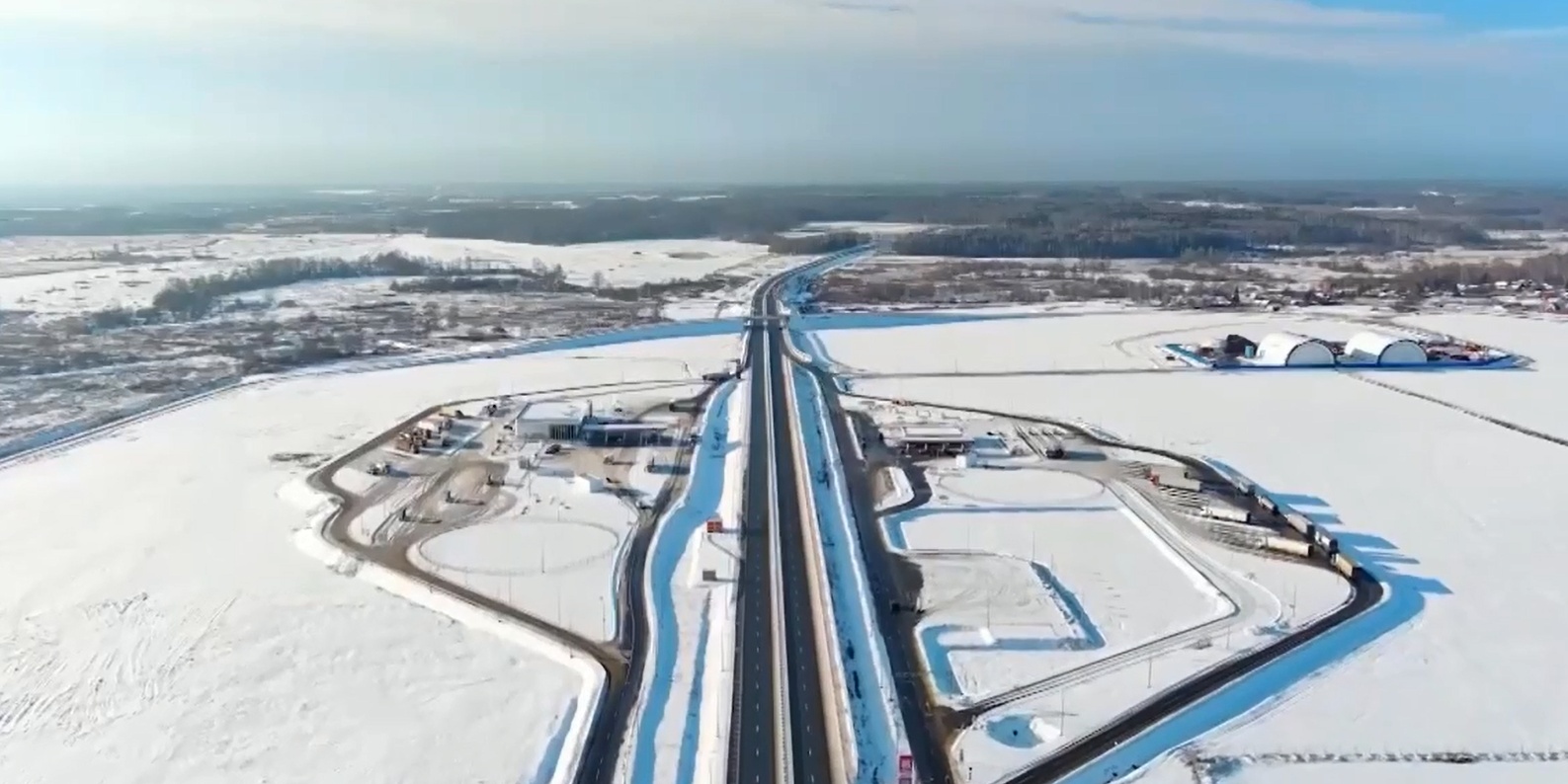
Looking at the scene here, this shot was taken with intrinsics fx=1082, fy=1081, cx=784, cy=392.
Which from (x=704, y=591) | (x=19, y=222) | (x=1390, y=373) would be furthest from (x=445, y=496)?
(x=19, y=222)

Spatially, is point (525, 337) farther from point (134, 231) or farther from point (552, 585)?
point (134, 231)

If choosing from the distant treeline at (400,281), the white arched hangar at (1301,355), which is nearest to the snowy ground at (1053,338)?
the white arched hangar at (1301,355)

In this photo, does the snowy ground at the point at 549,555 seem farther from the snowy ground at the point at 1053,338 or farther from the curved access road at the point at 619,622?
the snowy ground at the point at 1053,338

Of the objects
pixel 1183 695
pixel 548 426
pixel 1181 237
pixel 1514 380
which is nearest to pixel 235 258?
pixel 548 426

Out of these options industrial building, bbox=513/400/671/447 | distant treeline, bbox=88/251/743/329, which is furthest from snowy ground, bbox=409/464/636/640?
distant treeline, bbox=88/251/743/329

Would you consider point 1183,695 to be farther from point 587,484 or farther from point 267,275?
point 267,275

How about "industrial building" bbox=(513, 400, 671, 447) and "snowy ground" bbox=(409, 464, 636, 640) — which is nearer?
"snowy ground" bbox=(409, 464, 636, 640)

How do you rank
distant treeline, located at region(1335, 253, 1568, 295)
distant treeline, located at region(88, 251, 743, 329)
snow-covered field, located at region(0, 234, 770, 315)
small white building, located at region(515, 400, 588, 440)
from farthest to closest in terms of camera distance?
distant treeline, located at region(1335, 253, 1568, 295) < snow-covered field, located at region(0, 234, 770, 315) < distant treeline, located at region(88, 251, 743, 329) < small white building, located at region(515, 400, 588, 440)

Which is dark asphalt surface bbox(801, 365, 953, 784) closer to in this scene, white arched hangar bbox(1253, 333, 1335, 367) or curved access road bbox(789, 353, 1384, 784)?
curved access road bbox(789, 353, 1384, 784)
